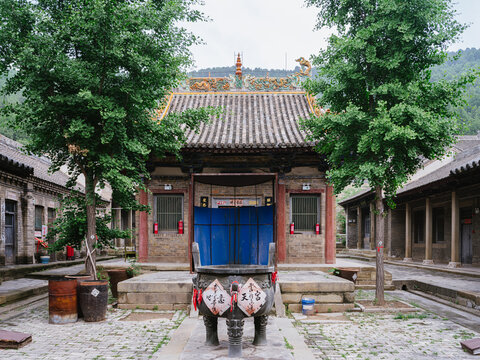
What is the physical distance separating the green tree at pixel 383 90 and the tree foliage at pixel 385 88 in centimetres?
2

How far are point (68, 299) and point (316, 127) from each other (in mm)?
6443

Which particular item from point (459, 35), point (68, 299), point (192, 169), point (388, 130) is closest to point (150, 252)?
point (192, 169)

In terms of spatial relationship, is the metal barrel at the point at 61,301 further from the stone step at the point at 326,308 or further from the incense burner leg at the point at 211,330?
the stone step at the point at 326,308

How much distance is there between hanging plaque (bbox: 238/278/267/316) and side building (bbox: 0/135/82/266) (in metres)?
11.2

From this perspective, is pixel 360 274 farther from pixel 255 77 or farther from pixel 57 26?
pixel 57 26

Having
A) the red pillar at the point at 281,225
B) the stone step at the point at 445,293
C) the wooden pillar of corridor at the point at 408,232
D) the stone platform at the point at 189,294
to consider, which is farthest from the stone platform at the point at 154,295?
the wooden pillar of corridor at the point at 408,232

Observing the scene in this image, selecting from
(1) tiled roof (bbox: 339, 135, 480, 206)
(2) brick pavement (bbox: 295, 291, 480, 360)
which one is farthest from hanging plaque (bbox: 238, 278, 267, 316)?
(1) tiled roof (bbox: 339, 135, 480, 206)

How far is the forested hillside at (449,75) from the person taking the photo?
32.1 ft

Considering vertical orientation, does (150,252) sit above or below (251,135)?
below

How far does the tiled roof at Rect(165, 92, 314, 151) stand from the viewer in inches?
514

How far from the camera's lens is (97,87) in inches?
374

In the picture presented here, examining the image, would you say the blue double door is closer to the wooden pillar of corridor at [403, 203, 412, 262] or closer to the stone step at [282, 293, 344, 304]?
the stone step at [282, 293, 344, 304]

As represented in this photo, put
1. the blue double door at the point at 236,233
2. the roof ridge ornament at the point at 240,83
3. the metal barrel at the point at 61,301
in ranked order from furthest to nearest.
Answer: the roof ridge ornament at the point at 240,83, the blue double door at the point at 236,233, the metal barrel at the point at 61,301

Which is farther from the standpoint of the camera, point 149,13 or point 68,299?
point 149,13
